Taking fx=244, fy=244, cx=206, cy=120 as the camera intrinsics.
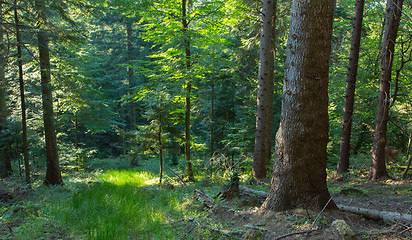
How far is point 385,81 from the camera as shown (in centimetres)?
618

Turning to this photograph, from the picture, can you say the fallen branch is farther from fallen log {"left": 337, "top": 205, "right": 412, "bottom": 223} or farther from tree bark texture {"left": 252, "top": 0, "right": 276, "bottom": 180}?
tree bark texture {"left": 252, "top": 0, "right": 276, "bottom": 180}

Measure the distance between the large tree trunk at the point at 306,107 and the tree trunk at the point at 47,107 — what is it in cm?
850

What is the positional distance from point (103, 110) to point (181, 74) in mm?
10427

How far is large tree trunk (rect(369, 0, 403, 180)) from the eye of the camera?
6.03 meters

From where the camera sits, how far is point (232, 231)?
11.2 ft

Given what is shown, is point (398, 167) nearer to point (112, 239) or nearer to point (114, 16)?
point (112, 239)

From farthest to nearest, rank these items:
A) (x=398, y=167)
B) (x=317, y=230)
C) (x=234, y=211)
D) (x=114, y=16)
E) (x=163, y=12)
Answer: (x=114, y=16) → (x=163, y=12) → (x=398, y=167) → (x=234, y=211) → (x=317, y=230)

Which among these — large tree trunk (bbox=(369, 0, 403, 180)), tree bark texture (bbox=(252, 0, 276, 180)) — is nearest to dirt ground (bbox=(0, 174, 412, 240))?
large tree trunk (bbox=(369, 0, 403, 180))

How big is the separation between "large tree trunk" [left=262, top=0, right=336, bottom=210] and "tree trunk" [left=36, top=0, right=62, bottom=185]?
8501 millimetres

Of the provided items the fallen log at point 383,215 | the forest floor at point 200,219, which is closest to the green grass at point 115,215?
the forest floor at point 200,219

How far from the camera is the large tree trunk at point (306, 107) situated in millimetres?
3383

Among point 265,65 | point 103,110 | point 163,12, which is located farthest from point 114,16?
point 265,65

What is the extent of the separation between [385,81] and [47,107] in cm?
1088

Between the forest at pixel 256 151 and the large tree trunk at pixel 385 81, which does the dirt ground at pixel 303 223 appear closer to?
the forest at pixel 256 151
